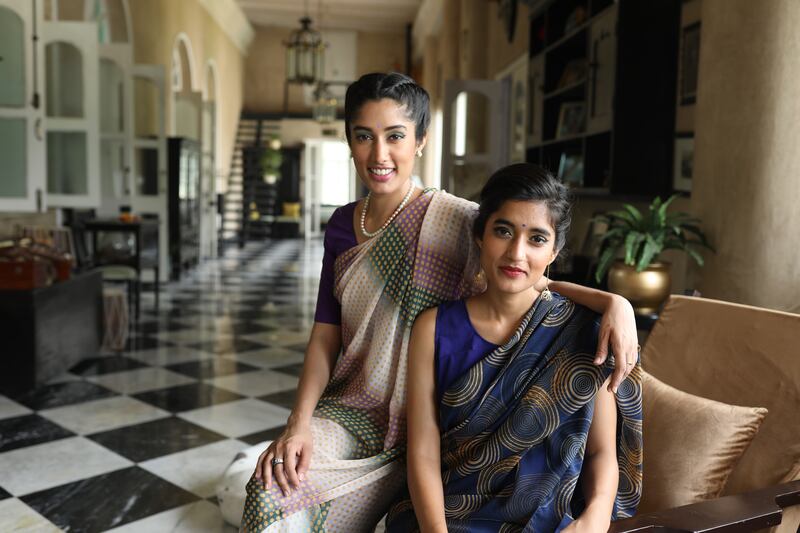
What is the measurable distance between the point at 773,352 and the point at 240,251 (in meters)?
12.1

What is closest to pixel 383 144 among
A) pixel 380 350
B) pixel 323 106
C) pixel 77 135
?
pixel 380 350

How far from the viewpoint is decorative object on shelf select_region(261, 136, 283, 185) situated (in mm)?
16281

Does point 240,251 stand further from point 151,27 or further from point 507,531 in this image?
point 507,531

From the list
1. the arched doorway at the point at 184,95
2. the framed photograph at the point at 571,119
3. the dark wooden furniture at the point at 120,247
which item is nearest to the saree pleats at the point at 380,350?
the framed photograph at the point at 571,119

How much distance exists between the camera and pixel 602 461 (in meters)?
1.43

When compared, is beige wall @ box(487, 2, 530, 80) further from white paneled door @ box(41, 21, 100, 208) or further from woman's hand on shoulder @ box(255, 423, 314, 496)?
woman's hand on shoulder @ box(255, 423, 314, 496)

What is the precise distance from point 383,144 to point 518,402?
23.4 inches

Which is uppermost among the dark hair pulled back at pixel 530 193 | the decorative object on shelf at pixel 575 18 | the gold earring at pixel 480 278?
the decorative object on shelf at pixel 575 18

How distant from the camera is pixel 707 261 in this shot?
2844mm

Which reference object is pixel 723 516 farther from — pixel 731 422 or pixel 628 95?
pixel 628 95

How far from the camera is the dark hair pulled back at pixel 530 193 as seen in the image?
4.63 ft

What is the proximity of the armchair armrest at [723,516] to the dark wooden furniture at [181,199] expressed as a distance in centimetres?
813

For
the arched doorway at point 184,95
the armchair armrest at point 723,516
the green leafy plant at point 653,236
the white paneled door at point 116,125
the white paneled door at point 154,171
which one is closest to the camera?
the armchair armrest at point 723,516

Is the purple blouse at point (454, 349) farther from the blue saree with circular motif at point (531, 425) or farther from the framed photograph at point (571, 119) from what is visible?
the framed photograph at point (571, 119)
